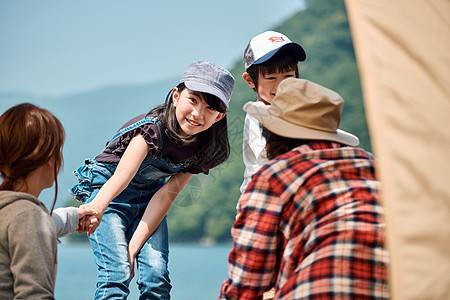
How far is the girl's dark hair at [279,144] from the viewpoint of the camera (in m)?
1.89

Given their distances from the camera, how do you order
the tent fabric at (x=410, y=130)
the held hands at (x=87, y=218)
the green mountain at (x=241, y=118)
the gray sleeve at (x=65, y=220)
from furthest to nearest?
1. the green mountain at (x=241, y=118)
2. the held hands at (x=87, y=218)
3. the gray sleeve at (x=65, y=220)
4. the tent fabric at (x=410, y=130)

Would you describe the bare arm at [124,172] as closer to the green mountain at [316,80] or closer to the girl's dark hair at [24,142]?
the girl's dark hair at [24,142]

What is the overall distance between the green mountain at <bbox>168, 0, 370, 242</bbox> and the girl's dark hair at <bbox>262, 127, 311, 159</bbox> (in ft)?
22.8

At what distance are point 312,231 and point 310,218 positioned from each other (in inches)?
1.6

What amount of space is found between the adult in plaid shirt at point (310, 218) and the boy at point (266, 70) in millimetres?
995

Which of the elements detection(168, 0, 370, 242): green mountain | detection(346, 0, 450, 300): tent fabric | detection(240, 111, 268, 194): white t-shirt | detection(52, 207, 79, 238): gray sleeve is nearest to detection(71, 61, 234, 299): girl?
detection(240, 111, 268, 194): white t-shirt

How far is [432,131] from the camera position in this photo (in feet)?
5.10

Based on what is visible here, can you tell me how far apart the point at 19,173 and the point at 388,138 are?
3.65 feet

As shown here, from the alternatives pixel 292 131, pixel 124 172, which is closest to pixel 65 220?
pixel 124 172

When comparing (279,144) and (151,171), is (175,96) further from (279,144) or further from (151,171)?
(279,144)

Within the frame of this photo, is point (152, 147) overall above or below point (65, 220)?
above

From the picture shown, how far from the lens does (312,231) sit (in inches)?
66.0

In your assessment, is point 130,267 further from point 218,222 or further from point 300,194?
point 218,222

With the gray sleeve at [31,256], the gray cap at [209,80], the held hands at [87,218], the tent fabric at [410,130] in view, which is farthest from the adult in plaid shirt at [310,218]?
the gray cap at [209,80]
